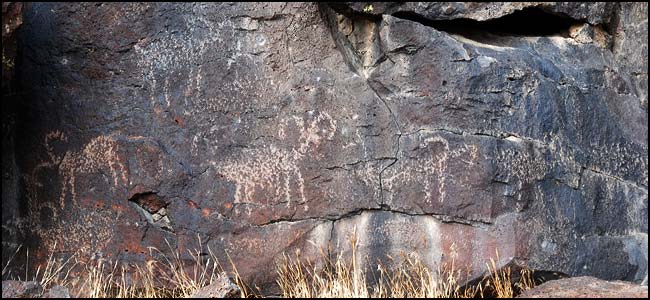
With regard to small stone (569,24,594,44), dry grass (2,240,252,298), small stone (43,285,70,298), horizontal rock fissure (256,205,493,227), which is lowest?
dry grass (2,240,252,298)

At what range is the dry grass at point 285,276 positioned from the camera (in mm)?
4309

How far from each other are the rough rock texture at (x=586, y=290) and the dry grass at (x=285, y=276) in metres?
0.40

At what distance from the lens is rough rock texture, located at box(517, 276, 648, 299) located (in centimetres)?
368

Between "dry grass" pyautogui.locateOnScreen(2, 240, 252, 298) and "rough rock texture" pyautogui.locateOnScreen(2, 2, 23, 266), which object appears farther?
"rough rock texture" pyautogui.locateOnScreen(2, 2, 23, 266)

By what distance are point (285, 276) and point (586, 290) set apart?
4.85ft

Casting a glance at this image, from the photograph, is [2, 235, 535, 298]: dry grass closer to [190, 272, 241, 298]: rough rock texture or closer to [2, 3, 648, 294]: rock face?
[2, 3, 648, 294]: rock face

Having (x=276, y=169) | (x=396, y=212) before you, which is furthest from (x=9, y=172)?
(x=396, y=212)

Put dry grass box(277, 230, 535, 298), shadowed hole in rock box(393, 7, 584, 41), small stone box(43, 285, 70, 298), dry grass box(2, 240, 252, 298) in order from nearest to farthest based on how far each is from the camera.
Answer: small stone box(43, 285, 70, 298)
dry grass box(277, 230, 535, 298)
dry grass box(2, 240, 252, 298)
shadowed hole in rock box(393, 7, 584, 41)

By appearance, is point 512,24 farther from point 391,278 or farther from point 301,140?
point 391,278

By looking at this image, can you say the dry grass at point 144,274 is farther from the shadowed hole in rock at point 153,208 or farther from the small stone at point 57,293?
the small stone at point 57,293

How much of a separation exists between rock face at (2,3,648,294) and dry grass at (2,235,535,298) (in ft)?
0.22

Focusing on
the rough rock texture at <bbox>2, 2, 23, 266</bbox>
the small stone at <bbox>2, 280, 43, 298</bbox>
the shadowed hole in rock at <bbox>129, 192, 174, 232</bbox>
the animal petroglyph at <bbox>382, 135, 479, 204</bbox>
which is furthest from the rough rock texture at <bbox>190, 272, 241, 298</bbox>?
the rough rock texture at <bbox>2, 2, 23, 266</bbox>

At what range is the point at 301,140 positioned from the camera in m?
4.49

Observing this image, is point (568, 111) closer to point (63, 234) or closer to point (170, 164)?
point (170, 164)
